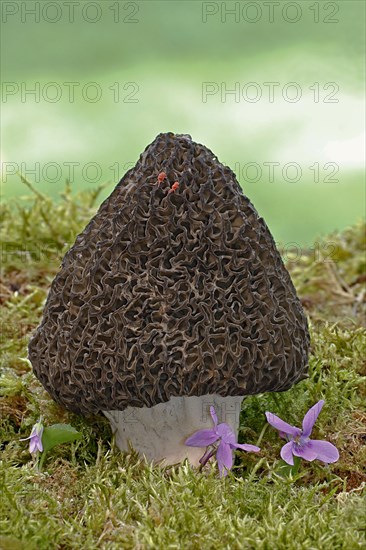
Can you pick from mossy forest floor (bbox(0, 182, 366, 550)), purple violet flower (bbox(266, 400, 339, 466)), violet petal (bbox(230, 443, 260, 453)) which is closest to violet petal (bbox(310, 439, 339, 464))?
purple violet flower (bbox(266, 400, 339, 466))

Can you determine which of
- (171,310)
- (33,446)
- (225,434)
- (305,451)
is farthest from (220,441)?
(33,446)

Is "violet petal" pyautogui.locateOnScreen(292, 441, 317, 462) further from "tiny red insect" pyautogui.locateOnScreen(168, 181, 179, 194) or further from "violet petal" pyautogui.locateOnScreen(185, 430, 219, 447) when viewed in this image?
"tiny red insect" pyautogui.locateOnScreen(168, 181, 179, 194)

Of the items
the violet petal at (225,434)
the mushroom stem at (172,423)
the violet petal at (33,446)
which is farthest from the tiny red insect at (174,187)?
the violet petal at (33,446)

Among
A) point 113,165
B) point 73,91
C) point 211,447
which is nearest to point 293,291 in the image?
point 211,447

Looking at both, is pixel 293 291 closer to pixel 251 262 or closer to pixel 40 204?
pixel 251 262

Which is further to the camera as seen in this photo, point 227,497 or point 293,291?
point 293,291

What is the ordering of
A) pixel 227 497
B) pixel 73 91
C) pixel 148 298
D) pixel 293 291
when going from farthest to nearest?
pixel 73 91, pixel 293 291, pixel 148 298, pixel 227 497

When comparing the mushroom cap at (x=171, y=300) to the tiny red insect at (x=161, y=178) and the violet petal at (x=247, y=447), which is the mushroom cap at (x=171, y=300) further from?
the violet petal at (x=247, y=447)
